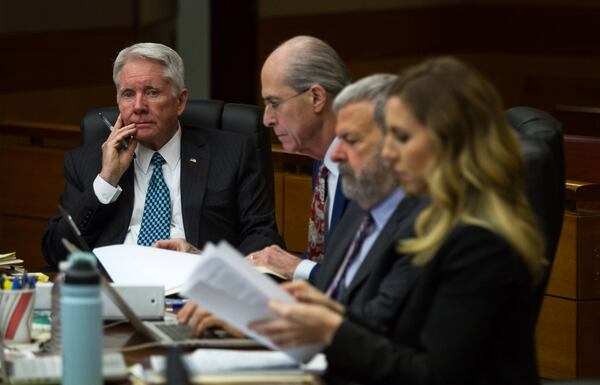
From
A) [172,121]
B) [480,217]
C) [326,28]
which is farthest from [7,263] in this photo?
[326,28]

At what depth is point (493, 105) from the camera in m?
2.23

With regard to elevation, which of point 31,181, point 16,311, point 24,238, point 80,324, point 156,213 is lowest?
point 24,238

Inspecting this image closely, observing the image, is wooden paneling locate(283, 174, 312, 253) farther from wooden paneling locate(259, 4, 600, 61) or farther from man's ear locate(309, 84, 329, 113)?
wooden paneling locate(259, 4, 600, 61)

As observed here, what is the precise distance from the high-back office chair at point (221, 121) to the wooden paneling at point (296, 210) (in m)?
1.02

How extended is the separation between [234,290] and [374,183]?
54cm

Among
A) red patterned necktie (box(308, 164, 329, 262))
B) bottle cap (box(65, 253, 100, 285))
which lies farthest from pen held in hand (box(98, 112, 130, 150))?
bottle cap (box(65, 253, 100, 285))

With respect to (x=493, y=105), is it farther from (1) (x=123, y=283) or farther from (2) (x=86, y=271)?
(1) (x=123, y=283)

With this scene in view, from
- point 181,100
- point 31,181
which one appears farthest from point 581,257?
point 31,181

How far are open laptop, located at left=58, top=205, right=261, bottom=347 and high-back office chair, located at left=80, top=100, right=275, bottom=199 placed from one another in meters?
1.47

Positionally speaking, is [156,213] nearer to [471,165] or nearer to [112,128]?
[112,128]

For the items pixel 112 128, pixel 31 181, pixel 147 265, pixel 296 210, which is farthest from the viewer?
pixel 31 181

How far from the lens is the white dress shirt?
3.92 m

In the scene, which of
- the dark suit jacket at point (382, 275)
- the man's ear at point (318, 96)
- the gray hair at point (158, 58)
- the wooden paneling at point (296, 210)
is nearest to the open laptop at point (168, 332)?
the dark suit jacket at point (382, 275)

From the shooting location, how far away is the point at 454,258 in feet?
7.16
